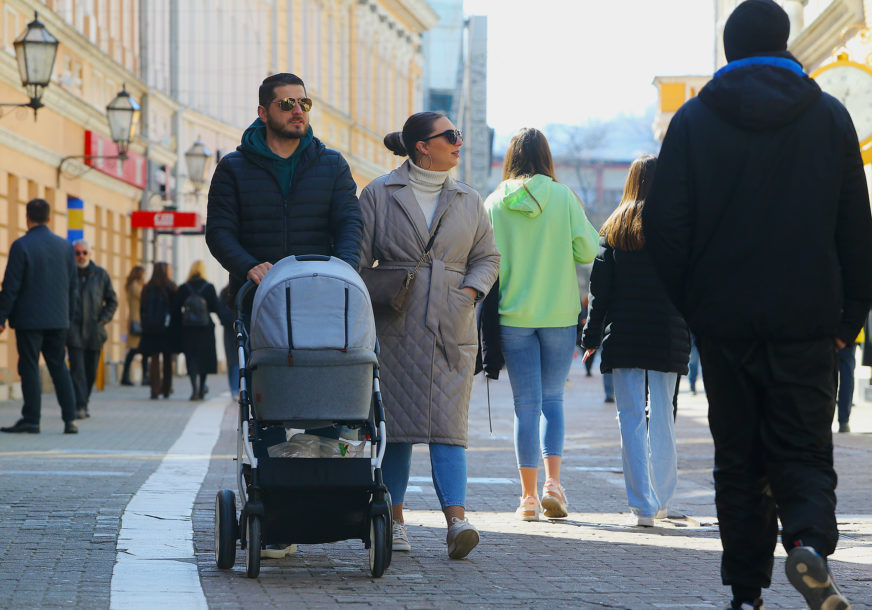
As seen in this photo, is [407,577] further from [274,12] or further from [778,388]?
[274,12]

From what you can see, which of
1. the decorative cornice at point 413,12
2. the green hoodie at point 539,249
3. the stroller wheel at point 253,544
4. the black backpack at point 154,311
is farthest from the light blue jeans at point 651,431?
the decorative cornice at point 413,12

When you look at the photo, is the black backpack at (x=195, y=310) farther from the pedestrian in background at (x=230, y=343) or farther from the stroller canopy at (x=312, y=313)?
the stroller canopy at (x=312, y=313)

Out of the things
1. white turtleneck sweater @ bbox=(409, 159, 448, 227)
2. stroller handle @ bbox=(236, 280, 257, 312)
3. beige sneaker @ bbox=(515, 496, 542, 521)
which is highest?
white turtleneck sweater @ bbox=(409, 159, 448, 227)

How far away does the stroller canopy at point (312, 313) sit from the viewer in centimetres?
632

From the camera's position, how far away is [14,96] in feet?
77.6

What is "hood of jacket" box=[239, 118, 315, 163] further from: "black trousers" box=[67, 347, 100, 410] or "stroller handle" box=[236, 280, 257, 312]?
"black trousers" box=[67, 347, 100, 410]

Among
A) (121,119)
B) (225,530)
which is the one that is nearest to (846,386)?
(225,530)

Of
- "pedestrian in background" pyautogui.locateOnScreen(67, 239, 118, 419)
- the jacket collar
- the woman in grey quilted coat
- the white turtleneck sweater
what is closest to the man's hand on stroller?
the woman in grey quilted coat

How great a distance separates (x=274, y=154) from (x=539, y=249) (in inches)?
86.7

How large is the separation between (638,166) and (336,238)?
2061mm

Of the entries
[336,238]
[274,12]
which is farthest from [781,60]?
[274,12]

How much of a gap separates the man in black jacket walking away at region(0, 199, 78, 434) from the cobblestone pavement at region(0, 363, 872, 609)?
1.56m

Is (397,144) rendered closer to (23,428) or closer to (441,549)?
(441,549)

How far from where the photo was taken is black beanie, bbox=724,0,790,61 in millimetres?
5293
